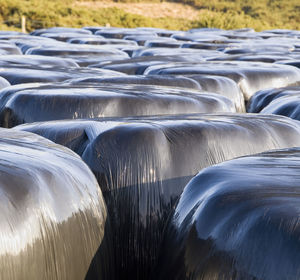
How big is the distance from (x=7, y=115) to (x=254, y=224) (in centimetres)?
176

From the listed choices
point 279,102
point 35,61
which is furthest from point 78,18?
point 279,102

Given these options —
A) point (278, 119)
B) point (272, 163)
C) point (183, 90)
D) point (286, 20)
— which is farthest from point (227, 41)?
point (286, 20)

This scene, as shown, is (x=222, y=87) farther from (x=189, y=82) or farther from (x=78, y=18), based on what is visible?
(x=78, y=18)

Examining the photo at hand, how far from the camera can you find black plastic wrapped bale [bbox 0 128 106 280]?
128cm

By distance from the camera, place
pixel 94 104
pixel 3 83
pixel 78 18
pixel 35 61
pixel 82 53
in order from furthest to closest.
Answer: pixel 78 18 < pixel 82 53 < pixel 35 61 < pixel 3 83 < pixel 94 104

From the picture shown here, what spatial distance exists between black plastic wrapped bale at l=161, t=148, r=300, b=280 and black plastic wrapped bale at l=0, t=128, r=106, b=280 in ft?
0.71

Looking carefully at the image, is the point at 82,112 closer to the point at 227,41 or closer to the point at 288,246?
the point at 288,246

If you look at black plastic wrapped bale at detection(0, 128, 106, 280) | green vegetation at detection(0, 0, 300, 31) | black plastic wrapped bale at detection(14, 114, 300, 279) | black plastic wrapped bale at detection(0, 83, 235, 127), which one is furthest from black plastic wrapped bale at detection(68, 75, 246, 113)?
green vegetation at detection(0, 0, 300, 31)

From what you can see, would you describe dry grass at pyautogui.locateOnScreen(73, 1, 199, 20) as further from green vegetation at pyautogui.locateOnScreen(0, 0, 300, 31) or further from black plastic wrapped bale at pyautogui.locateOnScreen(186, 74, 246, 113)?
black plastic wrapped bale at pyautogui.locateOnScreen(186, 74, 246, 113)

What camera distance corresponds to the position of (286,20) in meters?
35.9

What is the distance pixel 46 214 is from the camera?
4.55ft

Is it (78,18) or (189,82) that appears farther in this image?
(78,18)

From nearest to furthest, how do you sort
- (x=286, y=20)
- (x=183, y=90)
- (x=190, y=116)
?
(x=190, y=116) < (x=183, y=90) < (x=286, y=20)

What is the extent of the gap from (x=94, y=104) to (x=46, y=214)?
1.27 m
